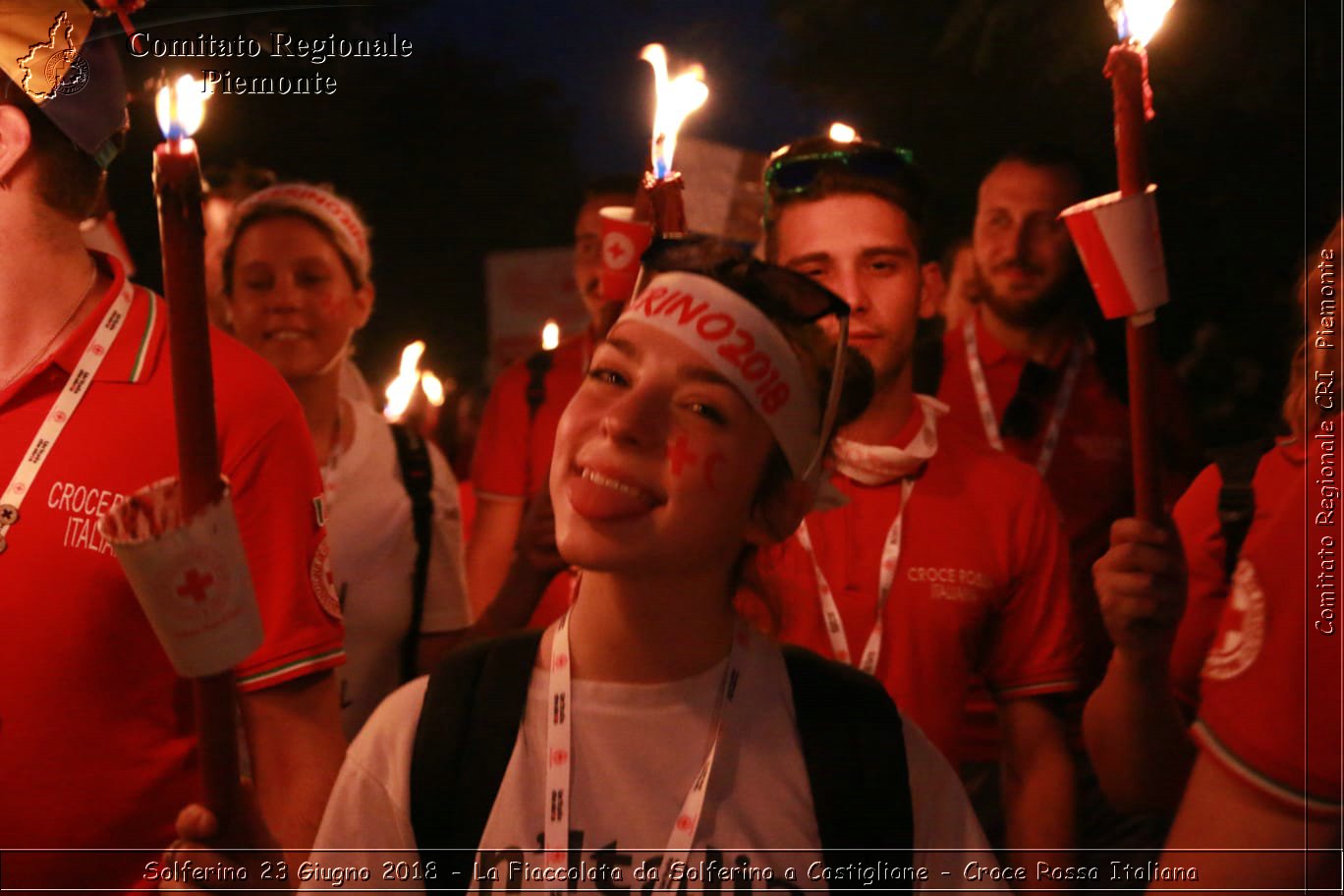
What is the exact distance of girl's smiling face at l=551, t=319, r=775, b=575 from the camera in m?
2.12

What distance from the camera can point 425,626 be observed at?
2.96m

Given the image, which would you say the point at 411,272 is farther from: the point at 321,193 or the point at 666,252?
the point at 666,252

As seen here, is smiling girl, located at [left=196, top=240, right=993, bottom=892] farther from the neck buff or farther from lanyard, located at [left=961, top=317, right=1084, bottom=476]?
lanyard, located at [left=961, top=317, right=1084, bottom=476]

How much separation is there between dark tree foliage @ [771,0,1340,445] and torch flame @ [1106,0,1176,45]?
0.35m

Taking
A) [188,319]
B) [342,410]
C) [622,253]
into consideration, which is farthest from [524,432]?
[188,319]

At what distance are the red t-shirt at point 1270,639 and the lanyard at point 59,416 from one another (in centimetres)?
214

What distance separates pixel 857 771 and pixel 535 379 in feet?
4.15

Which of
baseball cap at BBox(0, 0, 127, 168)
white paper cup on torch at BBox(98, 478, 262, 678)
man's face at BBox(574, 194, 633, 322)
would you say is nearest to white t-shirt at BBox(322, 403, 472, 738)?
man's face at BBox(574, 194, 633, 322)

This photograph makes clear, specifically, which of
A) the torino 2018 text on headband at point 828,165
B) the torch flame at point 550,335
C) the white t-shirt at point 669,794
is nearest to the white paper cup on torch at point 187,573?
the white t-shirt at point 669,794

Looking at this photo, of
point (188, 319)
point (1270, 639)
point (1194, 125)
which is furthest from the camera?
point (1194, 125)

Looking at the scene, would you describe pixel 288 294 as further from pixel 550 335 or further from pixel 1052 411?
pixel 1052 411

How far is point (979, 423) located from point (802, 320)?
803 mm

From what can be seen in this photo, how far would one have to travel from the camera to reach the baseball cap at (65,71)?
253 centimetres

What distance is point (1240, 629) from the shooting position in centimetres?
271
